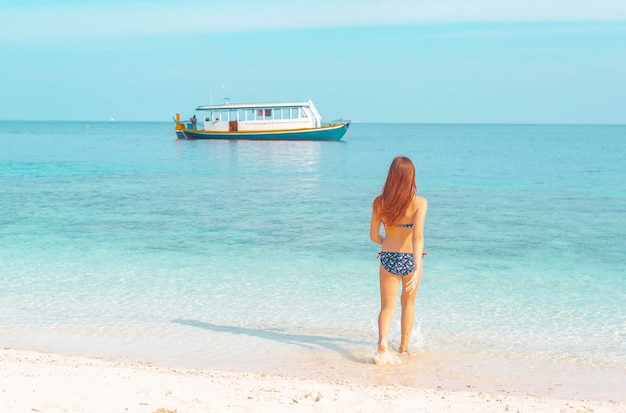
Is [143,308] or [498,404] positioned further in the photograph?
[143,308]

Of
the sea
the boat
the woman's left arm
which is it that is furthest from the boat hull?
the woman's left arm

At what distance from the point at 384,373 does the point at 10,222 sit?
11.3m

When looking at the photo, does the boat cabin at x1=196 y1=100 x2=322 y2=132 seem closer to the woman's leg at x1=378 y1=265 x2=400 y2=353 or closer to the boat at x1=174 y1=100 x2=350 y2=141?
the boat at x1=174 y1=100 x2=350 y2=141

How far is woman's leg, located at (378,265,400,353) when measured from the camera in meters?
6.16

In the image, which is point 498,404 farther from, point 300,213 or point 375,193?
point 375,193

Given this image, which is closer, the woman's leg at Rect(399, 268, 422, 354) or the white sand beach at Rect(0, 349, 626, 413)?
the white sand beach at Rect(0, 349, 626, 413)

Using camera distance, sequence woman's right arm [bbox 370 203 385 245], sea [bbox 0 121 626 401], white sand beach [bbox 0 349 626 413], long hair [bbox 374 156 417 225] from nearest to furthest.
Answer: white sand beach [bbox 0 349 626 413] → long hair [bbox 374 156 417 225] → woman's right arm [bbox 370 203 385 245] → sea [bbox 0 121 626 401]

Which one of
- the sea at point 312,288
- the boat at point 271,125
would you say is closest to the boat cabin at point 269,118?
the boat at point 271,125

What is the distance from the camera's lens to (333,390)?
208 inches

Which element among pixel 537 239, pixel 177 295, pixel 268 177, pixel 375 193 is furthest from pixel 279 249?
pixel 268 177

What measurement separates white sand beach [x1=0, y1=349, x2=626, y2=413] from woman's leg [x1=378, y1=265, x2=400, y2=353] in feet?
2.16

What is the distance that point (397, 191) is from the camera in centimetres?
578

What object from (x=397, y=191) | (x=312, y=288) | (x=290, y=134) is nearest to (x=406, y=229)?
(x=397, y=191)

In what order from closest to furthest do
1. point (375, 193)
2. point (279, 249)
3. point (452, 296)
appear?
point (452, 296) → point (279, 249) → point (375, 193)
